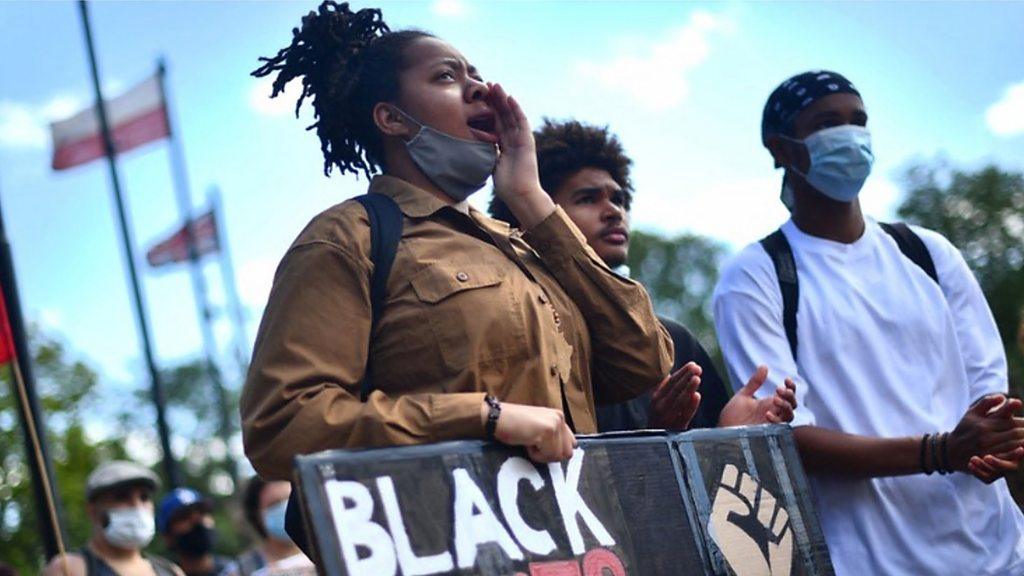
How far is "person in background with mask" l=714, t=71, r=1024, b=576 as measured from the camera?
14.8ft

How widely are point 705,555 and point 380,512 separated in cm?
95

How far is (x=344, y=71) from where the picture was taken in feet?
13.5

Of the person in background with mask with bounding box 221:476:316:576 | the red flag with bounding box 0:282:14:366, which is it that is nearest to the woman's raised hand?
the red flag with bounding box 0:282:14:366

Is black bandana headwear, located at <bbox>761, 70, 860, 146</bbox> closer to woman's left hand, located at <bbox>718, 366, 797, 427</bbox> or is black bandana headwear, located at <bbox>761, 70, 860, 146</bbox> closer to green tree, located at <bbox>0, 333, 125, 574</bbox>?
woman's left hand, located at <bbox>718, 366, 797, 427</bbox>

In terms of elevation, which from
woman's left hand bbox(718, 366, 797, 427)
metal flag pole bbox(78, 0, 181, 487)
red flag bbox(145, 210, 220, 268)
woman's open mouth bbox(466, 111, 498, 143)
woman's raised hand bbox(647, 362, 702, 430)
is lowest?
woman's left hand bbox(718, 366, 797, 427)

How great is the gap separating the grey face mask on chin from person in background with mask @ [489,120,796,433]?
0.78m

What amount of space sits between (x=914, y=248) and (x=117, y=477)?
5284 millimetres

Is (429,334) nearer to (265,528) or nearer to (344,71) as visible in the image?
(344,71)

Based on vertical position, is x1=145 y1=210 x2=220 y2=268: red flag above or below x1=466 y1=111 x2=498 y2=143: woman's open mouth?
above

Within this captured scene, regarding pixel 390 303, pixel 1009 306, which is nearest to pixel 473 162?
pixel 390 303

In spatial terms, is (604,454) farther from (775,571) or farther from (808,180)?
(808,180)

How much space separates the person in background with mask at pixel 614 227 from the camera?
4289 millimetres

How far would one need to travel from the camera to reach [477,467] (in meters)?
3.23

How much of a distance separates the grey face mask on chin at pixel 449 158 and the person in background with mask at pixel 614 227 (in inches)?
30.8
